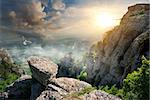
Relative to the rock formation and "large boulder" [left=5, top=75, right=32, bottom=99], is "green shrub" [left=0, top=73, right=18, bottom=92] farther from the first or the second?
the rock formation

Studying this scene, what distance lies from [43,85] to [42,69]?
13.4 ft

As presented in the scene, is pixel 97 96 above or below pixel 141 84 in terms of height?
below

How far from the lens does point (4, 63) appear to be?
13000cm

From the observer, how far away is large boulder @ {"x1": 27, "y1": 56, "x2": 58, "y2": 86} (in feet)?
264

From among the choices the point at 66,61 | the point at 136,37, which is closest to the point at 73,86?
the point at 136,37

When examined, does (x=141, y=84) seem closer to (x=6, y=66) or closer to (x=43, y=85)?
(x=43, y=85)

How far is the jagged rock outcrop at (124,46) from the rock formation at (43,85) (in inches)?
352

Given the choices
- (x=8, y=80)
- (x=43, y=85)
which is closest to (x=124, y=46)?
(x=43, y=85)

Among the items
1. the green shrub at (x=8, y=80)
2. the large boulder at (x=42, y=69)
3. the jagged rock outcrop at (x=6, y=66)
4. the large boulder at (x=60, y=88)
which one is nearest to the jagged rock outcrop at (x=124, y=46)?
the large boulder at (x=60, y=88)

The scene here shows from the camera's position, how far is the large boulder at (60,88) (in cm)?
6938

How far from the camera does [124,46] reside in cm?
8056

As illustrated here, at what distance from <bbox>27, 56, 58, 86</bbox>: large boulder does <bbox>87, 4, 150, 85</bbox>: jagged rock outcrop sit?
14.1 m

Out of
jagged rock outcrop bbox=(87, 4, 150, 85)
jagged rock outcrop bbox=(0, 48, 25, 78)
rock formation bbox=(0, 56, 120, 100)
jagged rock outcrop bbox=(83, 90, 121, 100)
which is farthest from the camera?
jagged rock outcrop bbox=(0, 48, 25, 78)

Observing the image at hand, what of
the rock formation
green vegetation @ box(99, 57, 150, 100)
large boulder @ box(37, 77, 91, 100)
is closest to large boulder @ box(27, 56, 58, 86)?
the rock formation
